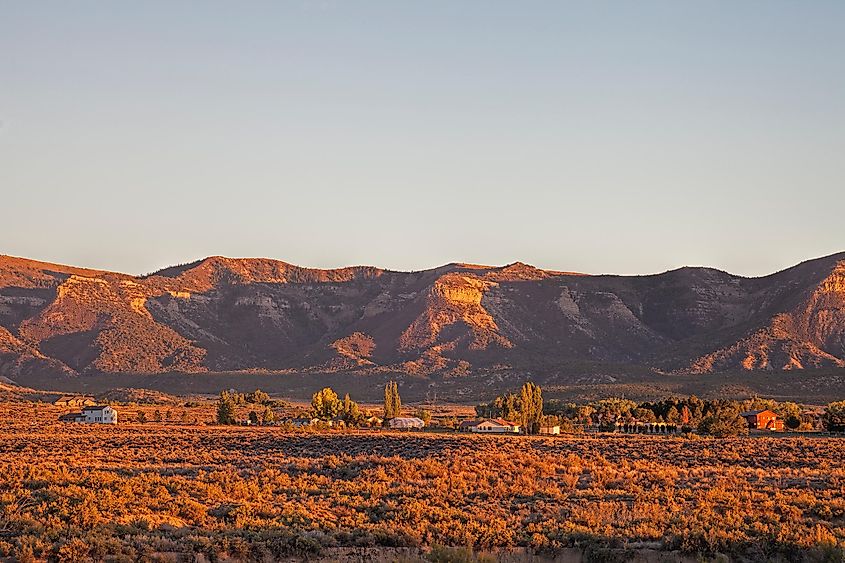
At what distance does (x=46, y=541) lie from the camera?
2205cm

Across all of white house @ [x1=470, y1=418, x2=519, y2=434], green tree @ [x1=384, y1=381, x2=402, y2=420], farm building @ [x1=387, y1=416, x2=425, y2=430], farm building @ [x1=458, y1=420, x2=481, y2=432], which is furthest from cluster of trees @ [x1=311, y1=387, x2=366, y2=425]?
white house @ [x1=470, y1=418, x2=519, y2=434]

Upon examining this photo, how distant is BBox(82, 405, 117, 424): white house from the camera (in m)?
89.1

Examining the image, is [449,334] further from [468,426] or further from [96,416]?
Answer: [468,426]

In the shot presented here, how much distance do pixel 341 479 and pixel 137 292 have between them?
160 meters

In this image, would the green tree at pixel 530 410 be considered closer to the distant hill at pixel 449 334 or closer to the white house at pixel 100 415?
the white house at pixel 100 415

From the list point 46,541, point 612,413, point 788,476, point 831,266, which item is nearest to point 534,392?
point 612,413

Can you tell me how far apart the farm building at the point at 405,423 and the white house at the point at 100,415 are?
22002mm

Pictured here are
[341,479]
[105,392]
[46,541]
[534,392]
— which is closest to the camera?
[46,541]

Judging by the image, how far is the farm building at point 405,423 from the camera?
8377 cm

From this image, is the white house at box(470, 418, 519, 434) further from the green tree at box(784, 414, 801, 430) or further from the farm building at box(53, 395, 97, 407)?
the farm building at box(53, 395, 97, 407)

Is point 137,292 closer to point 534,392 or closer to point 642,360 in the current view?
point 642,360

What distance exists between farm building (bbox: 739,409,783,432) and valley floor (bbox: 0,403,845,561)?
33.4 m

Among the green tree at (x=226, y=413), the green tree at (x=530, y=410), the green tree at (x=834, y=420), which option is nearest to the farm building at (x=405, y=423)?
the green tree at (x=530, y=410)

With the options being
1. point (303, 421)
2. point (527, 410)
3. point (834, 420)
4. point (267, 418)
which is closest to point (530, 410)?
point (527, 410)
